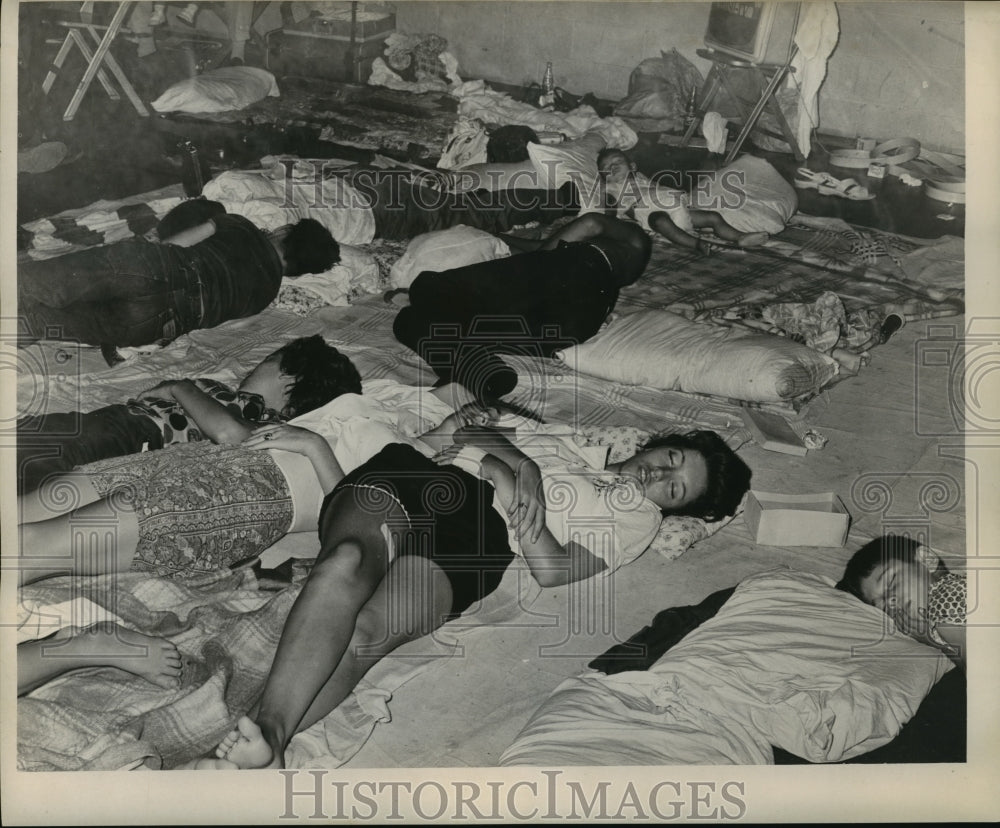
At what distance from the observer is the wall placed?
5.27m

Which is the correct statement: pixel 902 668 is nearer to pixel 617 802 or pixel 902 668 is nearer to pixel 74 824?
pixel 617 802

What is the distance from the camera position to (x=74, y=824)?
4.89m

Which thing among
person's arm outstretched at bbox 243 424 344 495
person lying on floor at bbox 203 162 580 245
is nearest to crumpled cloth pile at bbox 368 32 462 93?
person lying on floor at bbox 203 162 580 245

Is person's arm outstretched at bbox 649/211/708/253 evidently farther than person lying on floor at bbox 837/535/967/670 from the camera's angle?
Yes

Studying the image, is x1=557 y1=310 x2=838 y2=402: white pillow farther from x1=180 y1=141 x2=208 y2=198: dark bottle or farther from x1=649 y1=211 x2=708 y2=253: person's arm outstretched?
x1=180 y1=141 x2=208 y2=198: dark bottle

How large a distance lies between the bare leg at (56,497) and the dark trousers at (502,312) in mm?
1403

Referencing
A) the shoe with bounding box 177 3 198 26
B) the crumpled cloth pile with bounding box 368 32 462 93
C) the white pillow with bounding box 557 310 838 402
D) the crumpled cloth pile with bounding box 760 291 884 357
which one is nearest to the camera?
the white pillow with bounding box 557 310 838 402

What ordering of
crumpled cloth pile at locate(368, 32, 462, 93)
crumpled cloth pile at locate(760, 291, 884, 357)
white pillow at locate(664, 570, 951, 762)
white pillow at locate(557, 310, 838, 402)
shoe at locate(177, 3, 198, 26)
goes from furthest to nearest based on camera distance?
crumpled cloth pile at locate(368, 32, 462, 93), shoe at locate(177, 3, 198, 26), crumpled cloth pile at locate(760, 291, 884, 357), white pillow at locate(557, 310, 838, 402), white pillow at locate(664, 570, 951, 762)

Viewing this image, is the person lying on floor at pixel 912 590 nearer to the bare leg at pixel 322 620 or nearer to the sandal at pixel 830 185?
the sandal at pixel 830 185

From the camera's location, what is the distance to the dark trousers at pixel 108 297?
16.8 ft

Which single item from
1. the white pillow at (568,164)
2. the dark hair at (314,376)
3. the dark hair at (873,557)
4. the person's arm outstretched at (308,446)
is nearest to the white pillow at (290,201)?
the dark hair at (314,376)

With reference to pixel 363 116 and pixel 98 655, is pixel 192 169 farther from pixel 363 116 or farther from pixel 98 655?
pixel 98 655

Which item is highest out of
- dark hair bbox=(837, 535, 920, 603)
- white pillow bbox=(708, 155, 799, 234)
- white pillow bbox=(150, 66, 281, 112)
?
white pillow bbox=(150, 66, 281, 112)

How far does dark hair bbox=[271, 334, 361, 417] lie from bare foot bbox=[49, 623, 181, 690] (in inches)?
41.4
